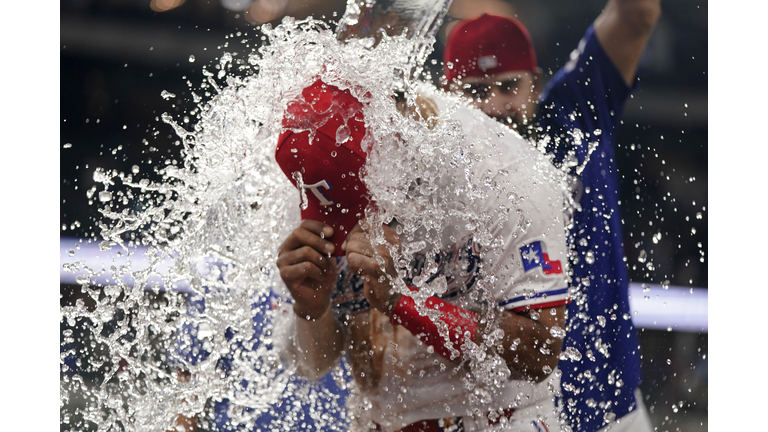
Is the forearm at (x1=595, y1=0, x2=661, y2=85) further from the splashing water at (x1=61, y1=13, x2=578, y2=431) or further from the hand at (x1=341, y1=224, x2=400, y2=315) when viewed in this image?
the hand at (x1=341, y1=224, x2=400, y2=315)

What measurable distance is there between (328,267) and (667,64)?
88.6 inches

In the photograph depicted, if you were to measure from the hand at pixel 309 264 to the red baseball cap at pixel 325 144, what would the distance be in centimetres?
7

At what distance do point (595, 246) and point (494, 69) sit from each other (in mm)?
458

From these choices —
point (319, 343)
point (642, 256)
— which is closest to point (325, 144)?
point (319, 343)

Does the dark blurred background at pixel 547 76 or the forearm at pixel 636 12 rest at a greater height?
the forearm at pixel 636 12

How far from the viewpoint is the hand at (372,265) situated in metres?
0.93

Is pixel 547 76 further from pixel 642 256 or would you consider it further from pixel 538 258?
pixel 642 256

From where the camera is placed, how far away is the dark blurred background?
56.2 inches

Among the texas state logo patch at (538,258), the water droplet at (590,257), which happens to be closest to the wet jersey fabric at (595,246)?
the water droplet at (590,257)

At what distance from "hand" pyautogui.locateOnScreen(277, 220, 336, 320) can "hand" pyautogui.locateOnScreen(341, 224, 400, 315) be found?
0.16 ft

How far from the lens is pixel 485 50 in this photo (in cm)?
123

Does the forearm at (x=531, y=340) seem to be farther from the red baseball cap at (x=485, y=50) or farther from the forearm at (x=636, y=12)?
the forearm at (x=636, y=12)

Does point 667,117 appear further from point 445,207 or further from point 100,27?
point 100,27

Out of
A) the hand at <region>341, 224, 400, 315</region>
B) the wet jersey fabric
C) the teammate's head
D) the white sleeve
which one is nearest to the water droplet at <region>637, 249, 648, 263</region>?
the wet jersey fabric
